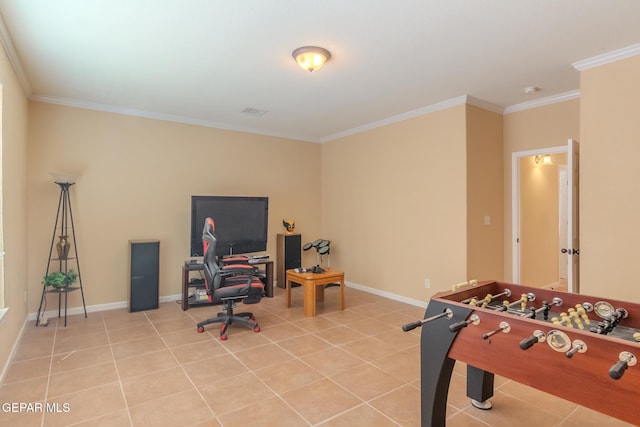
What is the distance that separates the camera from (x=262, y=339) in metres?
3.48

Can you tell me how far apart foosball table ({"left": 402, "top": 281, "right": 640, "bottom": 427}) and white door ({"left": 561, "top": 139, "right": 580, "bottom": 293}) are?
1.56 meters

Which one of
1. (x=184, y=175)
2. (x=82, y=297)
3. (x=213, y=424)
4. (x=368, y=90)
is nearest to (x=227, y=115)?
(x=184, y=175)

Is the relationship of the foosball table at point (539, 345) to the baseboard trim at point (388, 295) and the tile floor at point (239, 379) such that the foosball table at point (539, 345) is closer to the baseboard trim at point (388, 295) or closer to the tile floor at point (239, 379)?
the tile floor at point (239, 379)

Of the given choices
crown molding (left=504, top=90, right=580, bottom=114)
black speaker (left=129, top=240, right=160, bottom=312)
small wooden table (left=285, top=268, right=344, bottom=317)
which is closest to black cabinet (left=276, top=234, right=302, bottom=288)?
small wooden table (left=285, top=268, right=344, bottom=317)

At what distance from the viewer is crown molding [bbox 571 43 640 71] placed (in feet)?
9.49

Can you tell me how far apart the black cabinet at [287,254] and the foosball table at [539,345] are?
3686 millimetres

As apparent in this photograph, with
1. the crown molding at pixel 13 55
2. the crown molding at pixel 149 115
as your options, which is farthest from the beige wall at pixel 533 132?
the crown molding at pixel 13 55

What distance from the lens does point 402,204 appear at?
16.1 ft

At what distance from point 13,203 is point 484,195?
16.4 ft

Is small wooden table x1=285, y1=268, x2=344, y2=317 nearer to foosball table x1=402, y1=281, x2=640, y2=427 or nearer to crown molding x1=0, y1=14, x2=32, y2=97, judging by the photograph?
foosball table x1=402, y1=281, x2=640, y2=427

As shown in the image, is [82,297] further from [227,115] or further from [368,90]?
[368,90]

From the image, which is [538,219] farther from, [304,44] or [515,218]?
[304,44]

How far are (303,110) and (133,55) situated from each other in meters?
2.14

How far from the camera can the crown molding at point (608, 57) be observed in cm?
289
